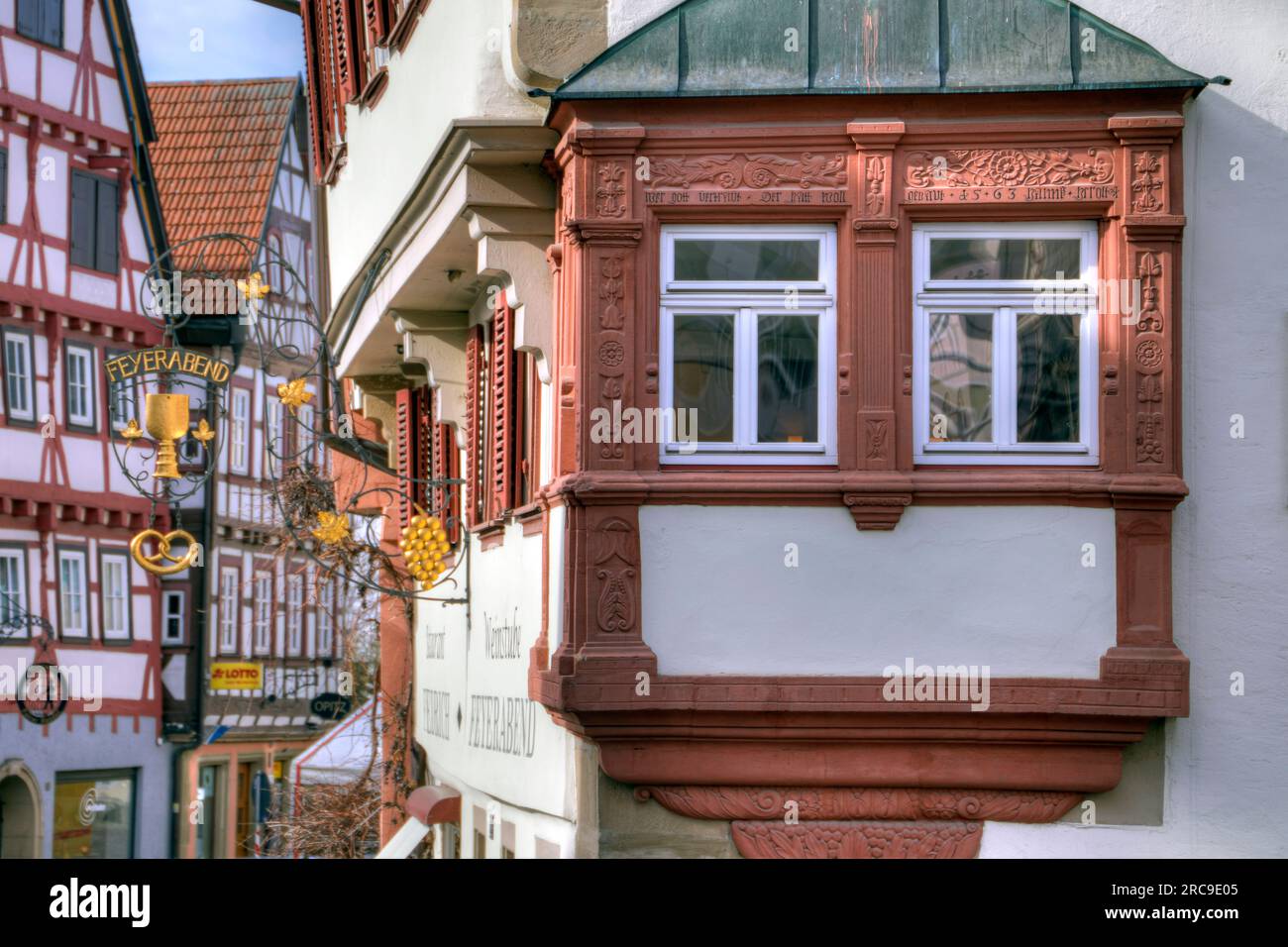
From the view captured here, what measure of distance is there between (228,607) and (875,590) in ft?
109

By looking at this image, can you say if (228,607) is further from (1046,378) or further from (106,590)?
(1046,378)

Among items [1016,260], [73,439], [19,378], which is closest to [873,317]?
[1016,260]

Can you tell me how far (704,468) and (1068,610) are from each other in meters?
1.58

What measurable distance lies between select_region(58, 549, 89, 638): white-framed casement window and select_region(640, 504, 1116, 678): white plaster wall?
2566cm

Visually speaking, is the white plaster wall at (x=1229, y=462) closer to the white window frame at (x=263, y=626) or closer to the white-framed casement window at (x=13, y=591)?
the white-framed casement window at (x=13, y=591)

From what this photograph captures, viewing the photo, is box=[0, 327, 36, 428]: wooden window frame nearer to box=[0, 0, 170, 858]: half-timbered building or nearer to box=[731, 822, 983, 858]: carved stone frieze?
box=[0, 0, 170, 858]: half-timbered building

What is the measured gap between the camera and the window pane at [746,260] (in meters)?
9.49

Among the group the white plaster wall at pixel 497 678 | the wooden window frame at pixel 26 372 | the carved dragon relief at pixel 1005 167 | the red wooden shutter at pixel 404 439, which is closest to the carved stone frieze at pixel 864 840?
the white plaster wall at pixel 497 678

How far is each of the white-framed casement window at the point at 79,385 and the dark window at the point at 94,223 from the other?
1.34 meters

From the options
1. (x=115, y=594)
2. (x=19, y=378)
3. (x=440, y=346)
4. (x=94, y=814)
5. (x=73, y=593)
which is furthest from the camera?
(x=115, y=594)

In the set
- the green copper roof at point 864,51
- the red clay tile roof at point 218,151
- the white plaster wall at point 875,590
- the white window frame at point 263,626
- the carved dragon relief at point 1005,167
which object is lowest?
the white window frame at point 263,626

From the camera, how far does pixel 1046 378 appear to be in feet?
30.9

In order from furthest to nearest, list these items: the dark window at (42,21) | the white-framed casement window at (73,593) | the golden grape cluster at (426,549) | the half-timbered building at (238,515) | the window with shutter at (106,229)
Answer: the half-timbered building at (238,515) < the window with shutter at (106,229) < the white-framed casement window at (73,593) < the dark window at (42,21) < the golden grape cluster at (426,549)

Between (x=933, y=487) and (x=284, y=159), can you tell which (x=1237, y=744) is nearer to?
(x=933, y=487)
